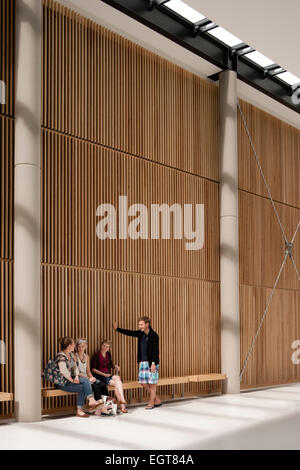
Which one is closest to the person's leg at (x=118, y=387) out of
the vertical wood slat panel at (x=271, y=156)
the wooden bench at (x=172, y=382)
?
the wooden bench at (x=172, y=382)

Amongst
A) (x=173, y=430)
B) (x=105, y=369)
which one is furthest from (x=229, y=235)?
(x=173, y=430)

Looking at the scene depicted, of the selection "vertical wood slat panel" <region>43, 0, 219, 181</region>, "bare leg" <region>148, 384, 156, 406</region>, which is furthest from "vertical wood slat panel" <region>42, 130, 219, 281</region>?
"bare leg" <region>148, 384, 156, 406</region>

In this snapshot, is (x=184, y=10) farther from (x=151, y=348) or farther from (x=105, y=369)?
(x=105, y=369)


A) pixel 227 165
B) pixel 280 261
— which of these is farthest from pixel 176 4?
pixel 280 261

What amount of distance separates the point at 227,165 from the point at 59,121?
16.4ft

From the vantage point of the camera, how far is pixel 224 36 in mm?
13961

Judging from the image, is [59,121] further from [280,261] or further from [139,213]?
[280,261]

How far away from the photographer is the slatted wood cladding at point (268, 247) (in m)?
15.4

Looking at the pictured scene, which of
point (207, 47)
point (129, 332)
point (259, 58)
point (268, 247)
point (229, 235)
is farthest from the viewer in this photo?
point (268, 247)

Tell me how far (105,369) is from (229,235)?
4.96 metres

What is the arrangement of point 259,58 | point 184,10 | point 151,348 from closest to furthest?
point 151,348 < point 184,10 < point 259,58

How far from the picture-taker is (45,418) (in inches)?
384

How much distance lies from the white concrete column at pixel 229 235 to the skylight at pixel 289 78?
2.03 m

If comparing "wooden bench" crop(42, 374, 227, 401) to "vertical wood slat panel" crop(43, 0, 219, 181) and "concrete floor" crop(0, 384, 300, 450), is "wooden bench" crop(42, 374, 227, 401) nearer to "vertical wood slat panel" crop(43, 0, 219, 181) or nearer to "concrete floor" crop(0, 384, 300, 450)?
"concrete floor" crop(0, 384, 300, 450)
